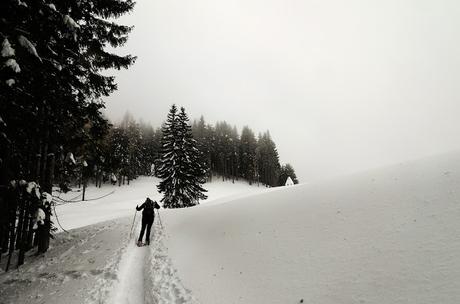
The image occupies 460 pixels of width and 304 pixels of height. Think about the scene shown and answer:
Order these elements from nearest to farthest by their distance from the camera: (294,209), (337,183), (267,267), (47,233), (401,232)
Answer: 1. (401,232)
2. (267,267)
3. (294,209)
4. (337,183)
5. (47,233)

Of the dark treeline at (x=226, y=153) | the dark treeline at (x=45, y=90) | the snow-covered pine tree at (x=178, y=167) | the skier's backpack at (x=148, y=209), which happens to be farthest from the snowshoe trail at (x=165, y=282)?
the dark treeline at (x=226, y=153)

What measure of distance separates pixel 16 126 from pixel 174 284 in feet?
19.0

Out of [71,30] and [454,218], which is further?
[71,30]

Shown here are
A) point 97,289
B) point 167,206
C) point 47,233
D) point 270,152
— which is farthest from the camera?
point 270,152

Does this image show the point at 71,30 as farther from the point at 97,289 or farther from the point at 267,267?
the point at 267,267

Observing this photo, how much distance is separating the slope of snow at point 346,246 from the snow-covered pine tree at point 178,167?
64.5ft

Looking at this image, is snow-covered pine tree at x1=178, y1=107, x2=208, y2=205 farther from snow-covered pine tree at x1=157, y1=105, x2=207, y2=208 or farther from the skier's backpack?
the skier's backpack

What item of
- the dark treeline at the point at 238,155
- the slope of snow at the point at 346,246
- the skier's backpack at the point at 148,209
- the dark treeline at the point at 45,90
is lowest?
the slope of snow at the point at 346,246

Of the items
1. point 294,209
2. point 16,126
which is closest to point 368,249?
point 294,209

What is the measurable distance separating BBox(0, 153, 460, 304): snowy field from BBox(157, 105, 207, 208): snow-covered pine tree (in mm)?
17847

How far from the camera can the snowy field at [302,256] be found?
14.4 feet

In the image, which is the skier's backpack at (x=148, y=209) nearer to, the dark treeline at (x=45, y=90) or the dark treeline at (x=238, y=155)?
the dark treeline at (x=45, y=90)

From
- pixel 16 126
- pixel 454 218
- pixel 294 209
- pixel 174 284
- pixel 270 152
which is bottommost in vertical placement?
pixel 174 284

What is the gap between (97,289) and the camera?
6.96 m
